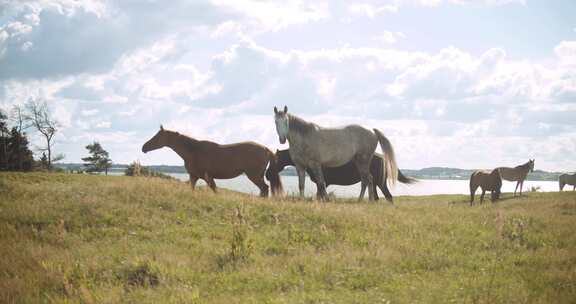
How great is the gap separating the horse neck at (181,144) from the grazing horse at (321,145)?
11.0 feet

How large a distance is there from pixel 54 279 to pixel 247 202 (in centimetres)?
640

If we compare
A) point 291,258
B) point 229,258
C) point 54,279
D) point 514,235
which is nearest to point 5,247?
point 54,279

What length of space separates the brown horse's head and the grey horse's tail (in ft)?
28.1

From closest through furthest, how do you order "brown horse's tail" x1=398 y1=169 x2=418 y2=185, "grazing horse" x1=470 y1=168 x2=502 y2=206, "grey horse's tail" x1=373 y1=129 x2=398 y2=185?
"grey horse's tail" x1=373 y1=129 x2=398 y2=185 → "brown horse's tail" x1=398 y1=169 x2=418 y2=185 → "grazing horse" x1=470 y1=168 x2=502 y2=206

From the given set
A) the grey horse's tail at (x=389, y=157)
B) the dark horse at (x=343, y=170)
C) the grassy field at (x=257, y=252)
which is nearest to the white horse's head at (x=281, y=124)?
the grassy field at (x=257, y=252)

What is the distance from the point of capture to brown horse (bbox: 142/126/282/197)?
54.2 feet

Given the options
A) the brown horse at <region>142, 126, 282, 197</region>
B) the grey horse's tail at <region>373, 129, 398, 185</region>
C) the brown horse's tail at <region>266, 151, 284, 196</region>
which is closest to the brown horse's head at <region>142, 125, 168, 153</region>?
the brown horse at <region>142, 126, 282, 197</region>

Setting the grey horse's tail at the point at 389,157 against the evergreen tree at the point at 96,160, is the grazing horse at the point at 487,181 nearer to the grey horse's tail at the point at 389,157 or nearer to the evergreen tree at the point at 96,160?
the grey horse's tail at the point at 389,157

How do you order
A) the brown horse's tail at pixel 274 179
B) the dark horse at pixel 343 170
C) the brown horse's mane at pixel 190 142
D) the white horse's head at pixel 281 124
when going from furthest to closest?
the dark horse at pixel 343 170, the brown horse's tail at pixel 274 179, the brown horse's mane at pixel 190 142, the white horse's head at pixel 281 124

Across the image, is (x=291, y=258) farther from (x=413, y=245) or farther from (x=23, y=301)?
(x=23, y=301)

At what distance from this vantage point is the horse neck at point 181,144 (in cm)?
1684

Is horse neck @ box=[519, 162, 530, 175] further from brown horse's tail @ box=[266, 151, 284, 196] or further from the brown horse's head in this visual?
the brown horse's head

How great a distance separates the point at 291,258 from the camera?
9.10m

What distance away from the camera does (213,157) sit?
16500mm
